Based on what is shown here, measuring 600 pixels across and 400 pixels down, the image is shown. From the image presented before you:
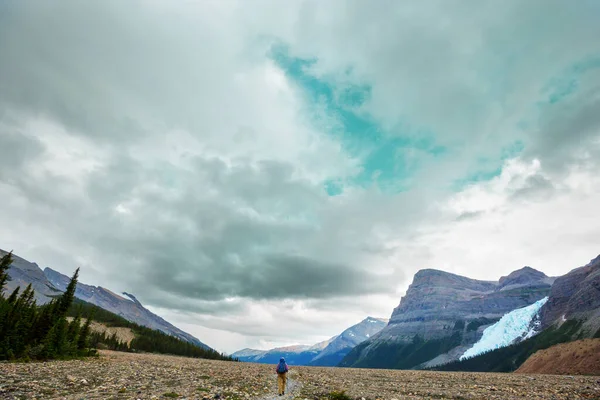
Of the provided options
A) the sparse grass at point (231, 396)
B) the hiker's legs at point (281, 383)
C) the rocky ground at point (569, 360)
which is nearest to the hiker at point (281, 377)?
the hiker's legs at point (281, 383)

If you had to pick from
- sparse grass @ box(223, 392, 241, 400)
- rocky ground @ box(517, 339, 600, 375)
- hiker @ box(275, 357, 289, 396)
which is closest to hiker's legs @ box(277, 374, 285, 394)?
hiker @ box(275, 357, 289, 396)

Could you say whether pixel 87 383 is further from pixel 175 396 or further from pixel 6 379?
pixel 175 396

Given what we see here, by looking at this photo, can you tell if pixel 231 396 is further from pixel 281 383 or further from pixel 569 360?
pixel 569 360

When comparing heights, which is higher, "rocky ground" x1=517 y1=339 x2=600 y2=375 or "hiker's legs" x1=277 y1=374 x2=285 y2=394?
"rocky ground" x1=517 y1=339 x2=600 y2=375

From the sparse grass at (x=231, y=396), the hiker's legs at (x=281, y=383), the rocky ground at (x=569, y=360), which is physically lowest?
the sparse grass at (x=231, y=396)

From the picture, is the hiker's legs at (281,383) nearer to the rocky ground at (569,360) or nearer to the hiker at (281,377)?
the hiker at (281,377)

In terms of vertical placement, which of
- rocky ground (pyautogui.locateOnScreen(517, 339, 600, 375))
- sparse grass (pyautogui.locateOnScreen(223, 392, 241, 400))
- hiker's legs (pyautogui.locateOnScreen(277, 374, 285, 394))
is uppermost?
rocky ground (pyautogui.locateOnScreen(517, 339, 600, 375))

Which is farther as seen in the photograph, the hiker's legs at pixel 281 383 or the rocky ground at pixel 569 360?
the rocky ground at pixel 569 360

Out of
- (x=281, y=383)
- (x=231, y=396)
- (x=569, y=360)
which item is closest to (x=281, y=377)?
(x=281, y=383)

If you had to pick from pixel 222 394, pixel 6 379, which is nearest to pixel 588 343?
pixel 222 394

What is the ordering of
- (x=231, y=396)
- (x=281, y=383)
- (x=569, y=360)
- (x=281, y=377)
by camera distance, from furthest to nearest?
(x=569, y=360) < (x=281, y=377) < (x=281, y=383) < (x=231, y=396)

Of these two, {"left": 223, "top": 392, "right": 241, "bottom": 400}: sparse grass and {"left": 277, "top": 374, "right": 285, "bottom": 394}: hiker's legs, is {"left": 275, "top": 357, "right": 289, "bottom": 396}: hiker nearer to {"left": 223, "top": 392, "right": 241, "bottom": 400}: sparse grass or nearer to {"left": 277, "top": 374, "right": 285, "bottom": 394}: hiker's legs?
{"left": 277, "top": 374, "right": 285, "bottom": 394}: hiker's legs

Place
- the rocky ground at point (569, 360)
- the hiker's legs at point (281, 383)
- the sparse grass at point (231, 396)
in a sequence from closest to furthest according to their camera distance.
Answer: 1. the sparse grass at point (231, 396)
2. the hiker's legs at point (281, 383)
3. the rocky ground at point (569, 360)

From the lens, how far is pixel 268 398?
82.6 feet
